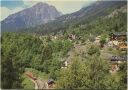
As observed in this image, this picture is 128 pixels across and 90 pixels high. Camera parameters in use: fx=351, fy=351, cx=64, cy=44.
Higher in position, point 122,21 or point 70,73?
point 122,21

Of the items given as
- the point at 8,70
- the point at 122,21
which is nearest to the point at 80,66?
the point at 8,70

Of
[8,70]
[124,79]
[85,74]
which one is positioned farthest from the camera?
[124,79]

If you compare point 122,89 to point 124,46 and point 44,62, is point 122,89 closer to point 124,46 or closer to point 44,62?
point 44,62

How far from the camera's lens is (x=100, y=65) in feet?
109

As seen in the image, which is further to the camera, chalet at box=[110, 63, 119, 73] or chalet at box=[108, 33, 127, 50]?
chalet at box=[108, 33, 127, 50]

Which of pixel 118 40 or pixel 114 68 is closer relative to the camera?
pixel 114 68

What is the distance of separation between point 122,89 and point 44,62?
1363 inches

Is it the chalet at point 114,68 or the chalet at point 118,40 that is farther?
the chalet at point 118,40

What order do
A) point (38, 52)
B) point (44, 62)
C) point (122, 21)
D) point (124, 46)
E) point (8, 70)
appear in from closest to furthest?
point (8, 70) → point (44, 62) → point (38, 52) → point (124, 46) → point (122, 21)

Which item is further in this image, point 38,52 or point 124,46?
point 124,46

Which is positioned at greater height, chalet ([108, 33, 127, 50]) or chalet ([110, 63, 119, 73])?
chalet ([108, 33, 127, 50])

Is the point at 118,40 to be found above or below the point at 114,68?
above

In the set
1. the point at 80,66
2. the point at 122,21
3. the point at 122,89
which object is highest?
the point at 122,21

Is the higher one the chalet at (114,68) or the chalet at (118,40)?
the chalet at (118,40)
